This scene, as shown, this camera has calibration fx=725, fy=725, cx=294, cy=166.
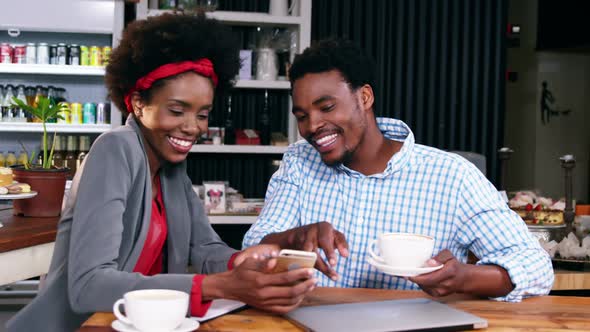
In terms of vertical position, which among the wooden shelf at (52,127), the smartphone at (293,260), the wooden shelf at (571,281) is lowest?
the wooden shelf at (571,281)

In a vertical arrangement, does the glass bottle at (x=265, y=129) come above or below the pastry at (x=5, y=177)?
above

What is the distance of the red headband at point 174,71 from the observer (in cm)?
169

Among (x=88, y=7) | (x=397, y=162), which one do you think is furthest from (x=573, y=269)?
(x=88, y=7)

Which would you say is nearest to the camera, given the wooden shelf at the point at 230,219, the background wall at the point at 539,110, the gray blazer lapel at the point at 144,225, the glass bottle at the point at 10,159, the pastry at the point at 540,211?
the gray blazer lapel at the point at 144,225

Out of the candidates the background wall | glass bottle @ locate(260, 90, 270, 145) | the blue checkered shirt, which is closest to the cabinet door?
glass bottle @ locate(260, 90, 270, 145)

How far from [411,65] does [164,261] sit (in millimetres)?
3136

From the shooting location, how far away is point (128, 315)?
1.13m

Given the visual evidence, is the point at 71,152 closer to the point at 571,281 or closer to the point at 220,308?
the point at 571,281

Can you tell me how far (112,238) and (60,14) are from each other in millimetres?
3529

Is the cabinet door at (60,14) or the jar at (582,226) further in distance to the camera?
the cabinet door at (60,14)

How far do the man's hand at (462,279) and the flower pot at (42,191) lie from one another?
1558 millimetres

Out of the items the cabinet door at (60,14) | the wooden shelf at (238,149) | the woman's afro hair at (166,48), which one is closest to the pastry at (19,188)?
the woman's afro hair at (166,48)

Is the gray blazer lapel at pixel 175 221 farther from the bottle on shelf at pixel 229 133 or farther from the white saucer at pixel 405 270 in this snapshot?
the bottle on shelf at pixel 229 133

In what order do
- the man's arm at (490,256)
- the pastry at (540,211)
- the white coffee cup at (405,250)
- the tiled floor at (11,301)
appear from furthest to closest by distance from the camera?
1. the tiled floor at (11,301)
2. the pastry at (540,211)
3. the man's arm at (490,256)
4. the white coffee cup at (405,250)
